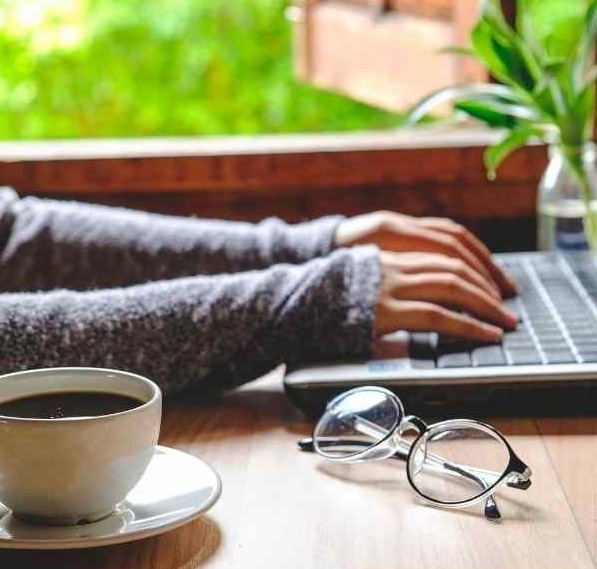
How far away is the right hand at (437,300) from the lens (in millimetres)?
1013

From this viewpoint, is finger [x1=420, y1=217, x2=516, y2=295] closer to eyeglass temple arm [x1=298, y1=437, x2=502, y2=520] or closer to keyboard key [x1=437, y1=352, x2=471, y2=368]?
keyboard key [x1=437, y1=352, x2=471, y2=368]

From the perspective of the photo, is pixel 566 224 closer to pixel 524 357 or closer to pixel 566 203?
pixel 566 203

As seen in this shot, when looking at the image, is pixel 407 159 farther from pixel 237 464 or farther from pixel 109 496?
pixel 109 496

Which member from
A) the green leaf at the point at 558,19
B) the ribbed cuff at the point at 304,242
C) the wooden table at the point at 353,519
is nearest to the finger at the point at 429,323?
the wooden table at the point at 353,519

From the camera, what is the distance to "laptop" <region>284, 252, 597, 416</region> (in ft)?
3.07

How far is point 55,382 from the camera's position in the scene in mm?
779

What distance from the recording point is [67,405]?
0.77m

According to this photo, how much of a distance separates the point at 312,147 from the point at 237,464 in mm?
743

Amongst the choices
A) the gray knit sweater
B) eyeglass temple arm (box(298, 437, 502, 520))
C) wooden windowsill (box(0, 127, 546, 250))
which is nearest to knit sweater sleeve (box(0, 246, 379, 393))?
the gray knit sweater

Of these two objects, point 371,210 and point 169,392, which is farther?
point 371,210

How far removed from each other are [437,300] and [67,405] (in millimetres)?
384

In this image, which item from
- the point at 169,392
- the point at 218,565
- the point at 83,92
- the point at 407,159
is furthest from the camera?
the point at 83,92

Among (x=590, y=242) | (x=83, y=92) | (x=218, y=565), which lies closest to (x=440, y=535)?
(x=218, y=565)

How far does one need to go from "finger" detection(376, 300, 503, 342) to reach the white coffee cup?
0.31 metres
